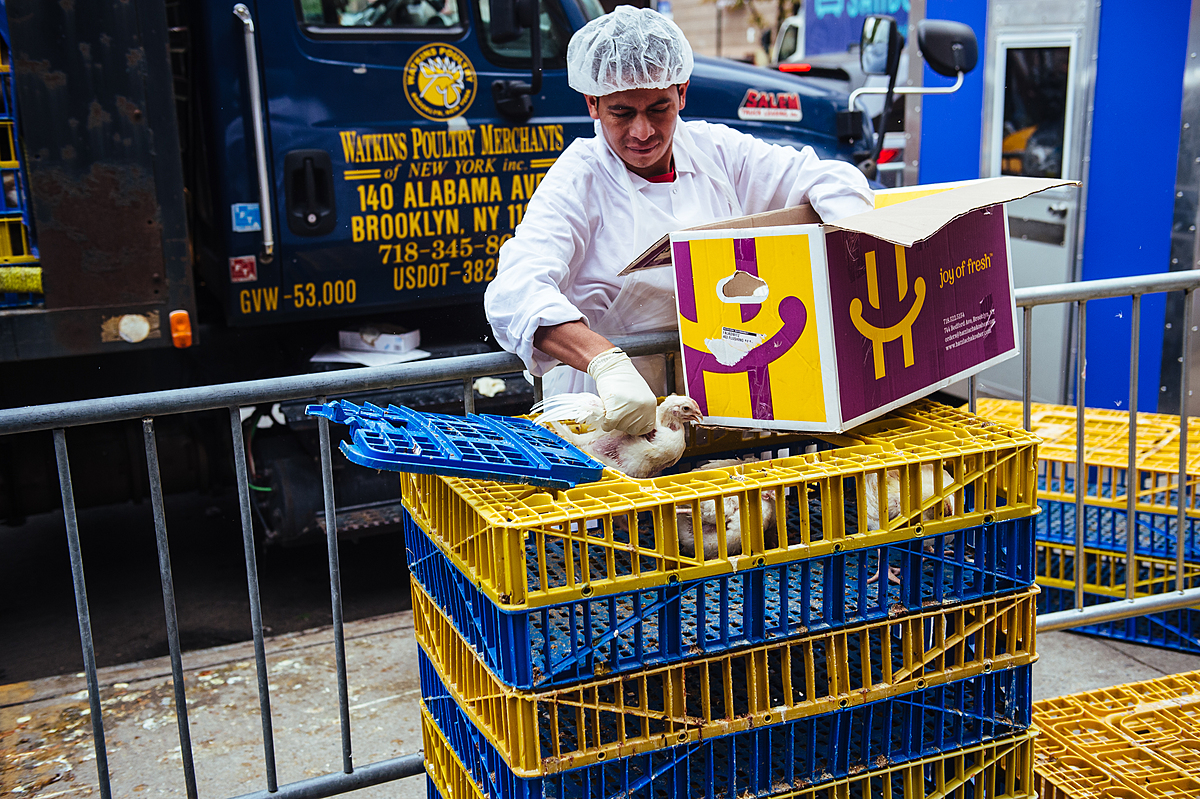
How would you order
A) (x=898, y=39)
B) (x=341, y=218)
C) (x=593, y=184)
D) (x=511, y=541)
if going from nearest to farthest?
(x=511, y=541)
(x=593, y=184)
(x=341, y=218)
(x=898, y=39)

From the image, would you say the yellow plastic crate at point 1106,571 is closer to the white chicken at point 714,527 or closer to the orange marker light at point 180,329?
the white chicken at point 714,527

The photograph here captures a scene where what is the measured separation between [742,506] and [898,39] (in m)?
4.18

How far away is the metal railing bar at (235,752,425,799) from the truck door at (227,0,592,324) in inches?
96.6

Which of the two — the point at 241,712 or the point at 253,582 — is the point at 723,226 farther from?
the point at 241,712

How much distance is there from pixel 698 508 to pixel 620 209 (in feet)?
4.13

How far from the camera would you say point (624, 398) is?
2.22 meters

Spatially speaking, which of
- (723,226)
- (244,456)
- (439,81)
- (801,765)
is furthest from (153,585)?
(801,765)

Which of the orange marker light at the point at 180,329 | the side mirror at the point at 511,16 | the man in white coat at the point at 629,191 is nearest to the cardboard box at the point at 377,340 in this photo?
the orange marker light at the point at 180,329

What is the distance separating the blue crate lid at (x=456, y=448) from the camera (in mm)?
1712

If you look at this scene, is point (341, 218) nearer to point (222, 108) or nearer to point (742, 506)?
point (222, 108)

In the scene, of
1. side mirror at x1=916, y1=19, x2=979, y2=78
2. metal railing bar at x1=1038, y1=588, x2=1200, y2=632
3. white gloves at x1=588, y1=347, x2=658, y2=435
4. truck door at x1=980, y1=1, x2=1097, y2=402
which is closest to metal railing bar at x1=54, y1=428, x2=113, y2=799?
white gloves at x1=588, y1=347, x2=658, y2=435

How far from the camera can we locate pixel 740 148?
10.0 feet

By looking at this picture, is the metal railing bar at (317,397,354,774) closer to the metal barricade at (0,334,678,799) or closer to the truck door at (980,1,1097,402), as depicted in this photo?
the metal barricade at (0,334,678,799)

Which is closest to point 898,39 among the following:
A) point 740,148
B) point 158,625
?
point 740,148
